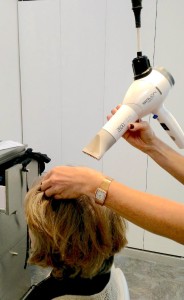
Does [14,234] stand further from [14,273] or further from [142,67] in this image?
[142,67]

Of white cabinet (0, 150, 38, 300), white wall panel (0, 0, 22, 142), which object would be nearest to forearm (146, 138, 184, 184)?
white cabinet (0, 150, 38, 300)

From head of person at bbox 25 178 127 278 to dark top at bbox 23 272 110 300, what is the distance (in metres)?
0.02

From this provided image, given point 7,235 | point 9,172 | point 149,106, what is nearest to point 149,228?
point 149,106

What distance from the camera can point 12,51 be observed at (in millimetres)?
2576

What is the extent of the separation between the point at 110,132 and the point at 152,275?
1984mm

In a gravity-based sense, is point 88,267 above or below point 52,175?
below

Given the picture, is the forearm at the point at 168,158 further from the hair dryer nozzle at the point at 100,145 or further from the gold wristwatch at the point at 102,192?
the gold wristwatch at the point at 102,192

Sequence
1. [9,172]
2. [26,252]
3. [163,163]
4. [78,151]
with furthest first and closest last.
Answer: [78,151]
[26,252]
[9,172]
[163,163]

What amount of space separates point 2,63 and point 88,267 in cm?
199

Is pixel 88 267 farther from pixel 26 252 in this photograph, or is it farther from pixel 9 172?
pixel 26 252

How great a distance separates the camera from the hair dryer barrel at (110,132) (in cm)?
84

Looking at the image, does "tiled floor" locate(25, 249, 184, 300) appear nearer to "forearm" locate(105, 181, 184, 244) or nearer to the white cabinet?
the white cabinet

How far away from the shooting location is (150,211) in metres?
0.73

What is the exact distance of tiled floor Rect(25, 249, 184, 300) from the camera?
2.24 metres
